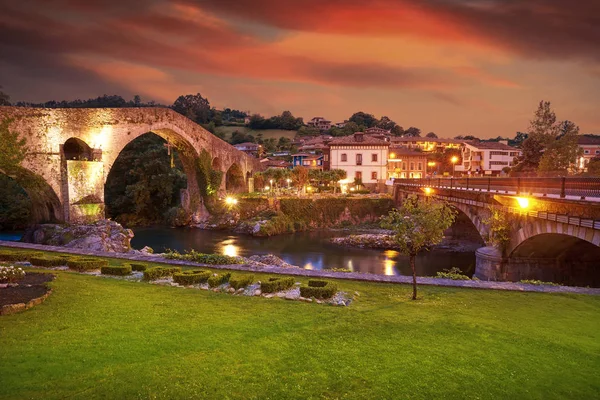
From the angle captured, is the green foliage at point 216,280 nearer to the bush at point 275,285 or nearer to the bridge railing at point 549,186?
the bush at point 275,285

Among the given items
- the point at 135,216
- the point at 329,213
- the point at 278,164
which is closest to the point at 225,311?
the point at 329,213

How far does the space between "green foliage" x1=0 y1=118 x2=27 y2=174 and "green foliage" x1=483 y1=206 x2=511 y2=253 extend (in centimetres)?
2867

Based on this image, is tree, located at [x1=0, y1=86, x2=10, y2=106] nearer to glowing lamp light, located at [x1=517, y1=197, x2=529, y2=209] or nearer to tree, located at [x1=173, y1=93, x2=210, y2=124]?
glowing lamp light, located at [x1=517, y1=197, x2=529, y2=209]

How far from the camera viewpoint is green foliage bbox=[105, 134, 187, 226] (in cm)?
5000

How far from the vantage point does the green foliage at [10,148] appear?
24.0 m

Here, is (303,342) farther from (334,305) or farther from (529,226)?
(529,226)

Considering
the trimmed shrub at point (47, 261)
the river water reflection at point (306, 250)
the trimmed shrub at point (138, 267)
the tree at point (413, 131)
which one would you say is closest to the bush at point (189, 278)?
the trimmed shrub at point (138, 267)

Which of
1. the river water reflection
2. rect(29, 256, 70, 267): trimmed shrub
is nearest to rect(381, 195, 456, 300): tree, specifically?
rect(29, 256, 70, 267): trimmed shrub

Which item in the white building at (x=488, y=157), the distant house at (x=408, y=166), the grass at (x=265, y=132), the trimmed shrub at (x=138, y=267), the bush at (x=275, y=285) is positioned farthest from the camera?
the grass at (x=265, y=132)

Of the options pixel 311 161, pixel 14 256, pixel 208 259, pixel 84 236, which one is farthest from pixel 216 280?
pixel 311 161

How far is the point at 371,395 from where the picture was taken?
18.2 feet

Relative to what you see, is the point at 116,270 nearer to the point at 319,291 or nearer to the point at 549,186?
the point at 319,291

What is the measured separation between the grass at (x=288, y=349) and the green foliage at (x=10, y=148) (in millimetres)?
18639

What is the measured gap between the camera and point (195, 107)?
394 ft
